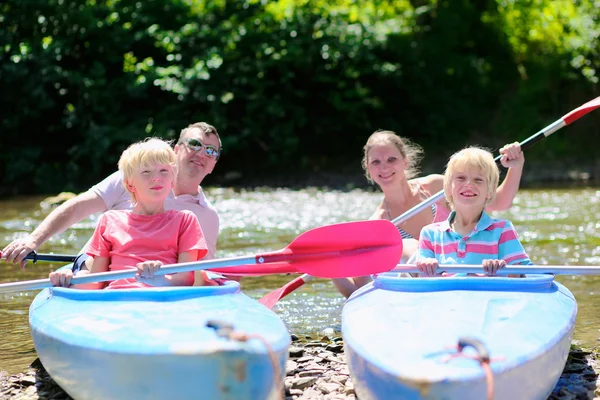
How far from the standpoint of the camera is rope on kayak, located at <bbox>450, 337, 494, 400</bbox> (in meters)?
2.33

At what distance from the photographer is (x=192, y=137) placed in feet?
13.3

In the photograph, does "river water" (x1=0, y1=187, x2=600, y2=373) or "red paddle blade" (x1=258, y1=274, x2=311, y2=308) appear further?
"river water" (x1=0, y1=187, x2=600, y2=373)

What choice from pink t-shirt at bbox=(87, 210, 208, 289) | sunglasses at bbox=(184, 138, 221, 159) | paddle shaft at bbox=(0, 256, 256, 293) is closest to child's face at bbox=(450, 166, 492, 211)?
paddle shaft at bbox=(0, 256, 256, 293)

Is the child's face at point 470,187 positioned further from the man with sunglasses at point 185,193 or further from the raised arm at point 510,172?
the man with sunglasses at point 185,193

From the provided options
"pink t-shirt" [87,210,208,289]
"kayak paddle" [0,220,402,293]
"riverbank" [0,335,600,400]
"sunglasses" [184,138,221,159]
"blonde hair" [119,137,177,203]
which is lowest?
"riverbank" [0,335,600,400]

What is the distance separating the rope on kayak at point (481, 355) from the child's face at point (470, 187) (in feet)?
2.85

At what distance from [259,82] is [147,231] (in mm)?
8656

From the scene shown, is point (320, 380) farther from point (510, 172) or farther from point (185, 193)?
point (510, 172)

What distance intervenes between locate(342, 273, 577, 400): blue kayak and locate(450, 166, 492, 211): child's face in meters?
0.35

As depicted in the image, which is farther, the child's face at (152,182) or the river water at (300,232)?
the river water at (300,232)

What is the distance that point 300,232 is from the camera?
7344mm

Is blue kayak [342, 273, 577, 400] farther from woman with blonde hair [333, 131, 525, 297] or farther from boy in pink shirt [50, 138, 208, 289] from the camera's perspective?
woman with blonde hair [333, 131, 525, 297]

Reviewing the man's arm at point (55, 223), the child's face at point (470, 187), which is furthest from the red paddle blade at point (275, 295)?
the child's face at point (470, 187)

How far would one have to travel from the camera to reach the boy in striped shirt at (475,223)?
3201mm
